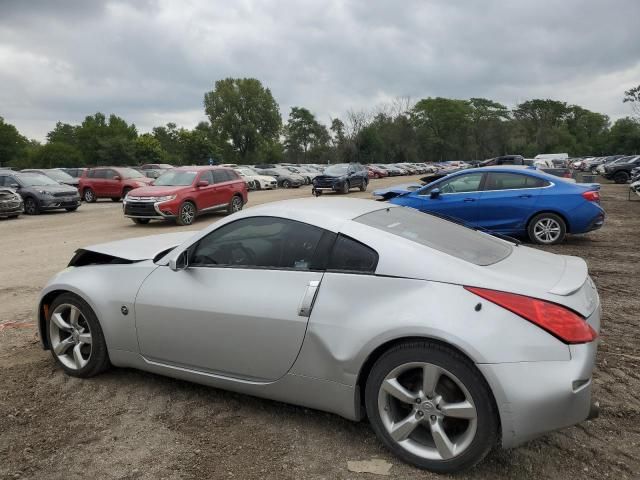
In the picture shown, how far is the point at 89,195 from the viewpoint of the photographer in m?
24.7

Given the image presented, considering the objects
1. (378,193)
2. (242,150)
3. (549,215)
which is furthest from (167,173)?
(242,150)

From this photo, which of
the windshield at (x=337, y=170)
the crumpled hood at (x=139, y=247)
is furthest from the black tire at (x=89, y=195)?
the crumpled hood at (x=139, y=247)

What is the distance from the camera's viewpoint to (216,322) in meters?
3.30

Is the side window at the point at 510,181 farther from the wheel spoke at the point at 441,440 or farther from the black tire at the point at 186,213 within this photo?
the black tire at the point at 186,213

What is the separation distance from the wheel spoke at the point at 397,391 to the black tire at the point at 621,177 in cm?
3511

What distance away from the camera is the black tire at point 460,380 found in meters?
2.56

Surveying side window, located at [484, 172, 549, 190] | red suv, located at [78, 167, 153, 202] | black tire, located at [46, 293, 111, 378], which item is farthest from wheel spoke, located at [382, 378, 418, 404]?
red suv, located at [78, 167, 153, 202]

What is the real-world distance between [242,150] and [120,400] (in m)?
85.1

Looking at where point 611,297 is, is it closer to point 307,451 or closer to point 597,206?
point 597,206

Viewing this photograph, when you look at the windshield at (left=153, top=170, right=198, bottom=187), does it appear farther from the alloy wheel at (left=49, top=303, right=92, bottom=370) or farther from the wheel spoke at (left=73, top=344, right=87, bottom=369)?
the wheel spoke at (left=73, top=344, right=87, bottom=369)

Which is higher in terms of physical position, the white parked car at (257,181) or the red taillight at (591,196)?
the red taillight at (591,196)

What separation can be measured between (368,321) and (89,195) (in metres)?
24.7

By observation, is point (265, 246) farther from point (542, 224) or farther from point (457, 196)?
point (542, 224)

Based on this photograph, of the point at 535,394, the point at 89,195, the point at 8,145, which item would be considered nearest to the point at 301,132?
the point at 8,145
